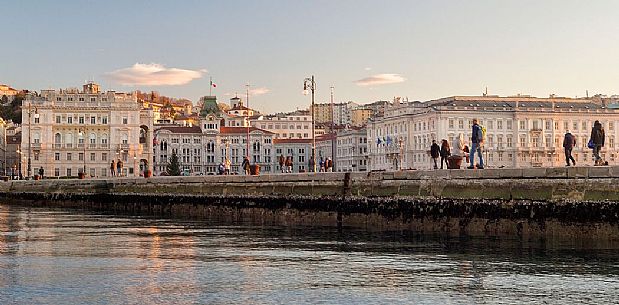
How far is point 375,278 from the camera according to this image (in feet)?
55.1

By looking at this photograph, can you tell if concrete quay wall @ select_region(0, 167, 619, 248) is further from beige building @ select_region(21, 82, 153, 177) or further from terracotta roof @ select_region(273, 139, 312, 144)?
terracotta roof @ select_region(273, 139, 312, 144)

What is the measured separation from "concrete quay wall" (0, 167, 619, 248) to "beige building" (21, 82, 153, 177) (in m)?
88.6

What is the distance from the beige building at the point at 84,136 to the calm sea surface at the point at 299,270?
355ft

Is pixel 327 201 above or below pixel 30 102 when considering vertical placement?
below

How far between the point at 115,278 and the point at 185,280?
4.11ft

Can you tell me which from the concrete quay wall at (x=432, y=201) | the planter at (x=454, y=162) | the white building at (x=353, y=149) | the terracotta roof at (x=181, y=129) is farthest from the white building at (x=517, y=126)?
the planter at (x=454, y=162)

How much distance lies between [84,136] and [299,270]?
120 meters

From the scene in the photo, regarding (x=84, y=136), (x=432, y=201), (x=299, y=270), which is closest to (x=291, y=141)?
(x=84, y=136)

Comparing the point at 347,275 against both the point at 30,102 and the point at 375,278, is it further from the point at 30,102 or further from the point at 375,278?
the point at 30,102

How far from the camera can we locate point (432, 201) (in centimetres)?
2839

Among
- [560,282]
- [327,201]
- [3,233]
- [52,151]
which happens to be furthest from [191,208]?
[52,151]

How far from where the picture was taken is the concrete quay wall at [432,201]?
23609mm

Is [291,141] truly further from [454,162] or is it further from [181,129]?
[454,162]

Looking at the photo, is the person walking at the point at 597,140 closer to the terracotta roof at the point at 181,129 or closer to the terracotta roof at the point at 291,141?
the terracotta roof at the point at 181,129
